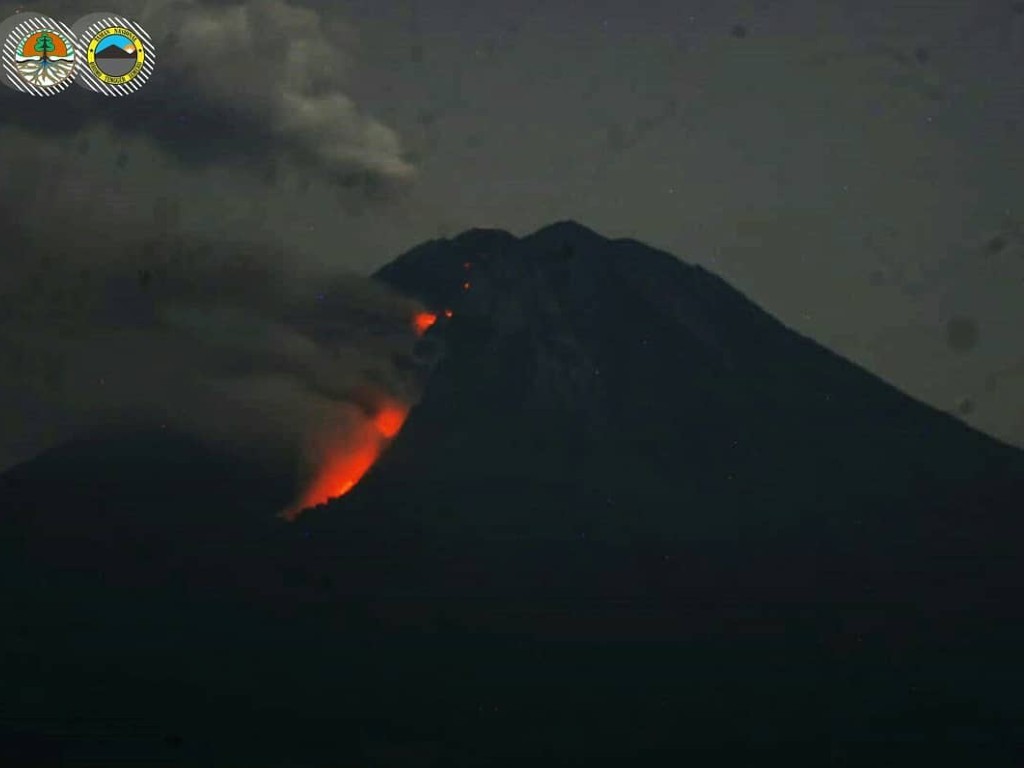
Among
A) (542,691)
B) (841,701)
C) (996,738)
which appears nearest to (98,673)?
(542,691)

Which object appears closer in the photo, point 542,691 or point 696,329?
point 542,691

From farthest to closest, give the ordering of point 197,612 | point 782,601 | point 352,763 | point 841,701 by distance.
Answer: point 782,601
point 197,612
point 841,701
point 352,763

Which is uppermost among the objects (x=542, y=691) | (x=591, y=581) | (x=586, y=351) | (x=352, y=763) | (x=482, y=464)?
(x=586, y=351)

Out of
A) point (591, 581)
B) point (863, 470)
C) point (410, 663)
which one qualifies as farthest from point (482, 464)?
point (863, 470)

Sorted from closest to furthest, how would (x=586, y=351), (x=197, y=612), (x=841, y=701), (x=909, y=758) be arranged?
(x=909, y=758) < (x=841, y=701) < (x=197, y=612) < (x=586, y=351)

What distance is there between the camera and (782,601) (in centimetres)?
4741

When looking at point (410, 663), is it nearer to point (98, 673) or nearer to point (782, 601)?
point (98, 673)

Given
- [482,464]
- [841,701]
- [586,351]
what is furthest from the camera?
[586,351]

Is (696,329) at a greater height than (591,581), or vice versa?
(696,329)

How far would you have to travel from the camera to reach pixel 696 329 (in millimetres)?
57906

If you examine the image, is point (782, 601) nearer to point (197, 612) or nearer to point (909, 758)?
point (909, 758)

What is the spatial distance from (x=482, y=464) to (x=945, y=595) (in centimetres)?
1606

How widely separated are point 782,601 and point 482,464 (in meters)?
11.2

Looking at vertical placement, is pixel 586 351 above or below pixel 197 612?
above
